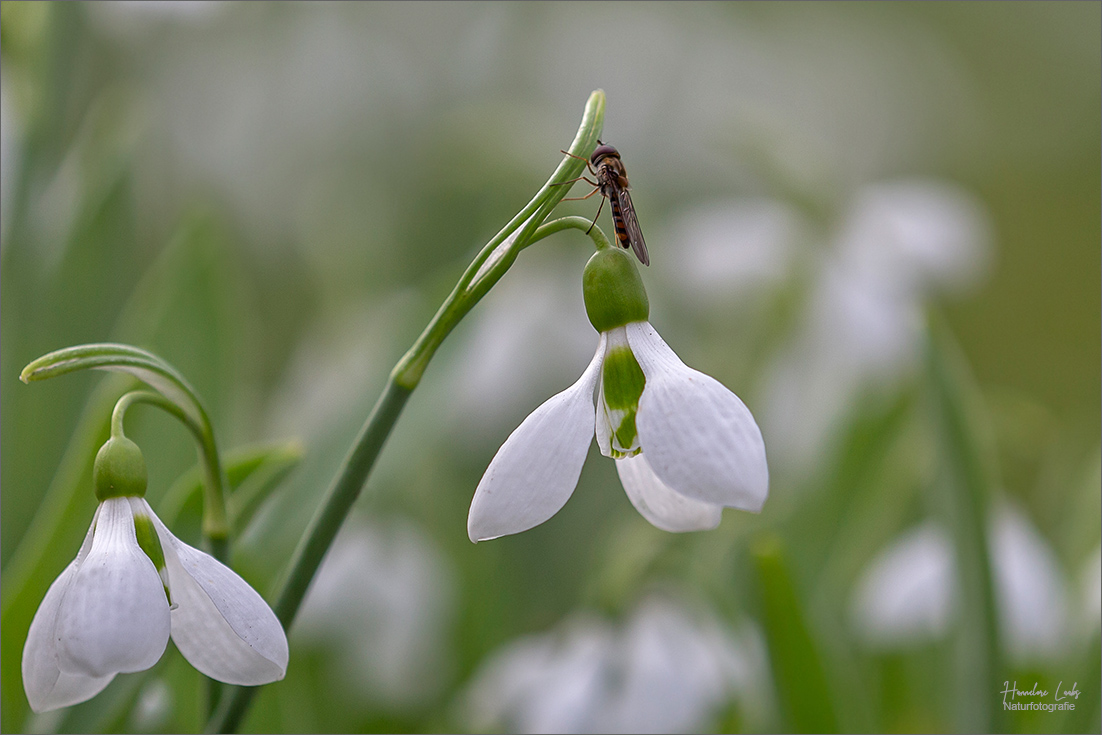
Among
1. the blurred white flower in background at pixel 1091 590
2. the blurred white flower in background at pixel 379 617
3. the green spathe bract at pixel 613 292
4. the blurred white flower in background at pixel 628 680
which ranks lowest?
the blurred white flower in background at pixel 379 617

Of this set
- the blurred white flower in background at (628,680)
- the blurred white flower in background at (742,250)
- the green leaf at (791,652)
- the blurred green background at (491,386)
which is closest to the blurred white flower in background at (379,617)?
the blurred green background at (491,386)

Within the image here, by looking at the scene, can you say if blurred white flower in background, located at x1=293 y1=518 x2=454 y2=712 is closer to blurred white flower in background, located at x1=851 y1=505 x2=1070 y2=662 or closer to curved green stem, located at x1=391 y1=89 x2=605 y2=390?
blurred white flower in background, located at x1=851 y1=505 x2=1070 y2=662

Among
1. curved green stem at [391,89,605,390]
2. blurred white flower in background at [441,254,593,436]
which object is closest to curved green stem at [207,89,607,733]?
curved green stem at [391,89,605,390]

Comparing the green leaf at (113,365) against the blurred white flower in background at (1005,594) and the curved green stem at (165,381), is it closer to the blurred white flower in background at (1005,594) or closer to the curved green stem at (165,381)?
the curved green stem at (165,381)

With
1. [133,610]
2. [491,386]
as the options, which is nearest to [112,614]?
[133,610]

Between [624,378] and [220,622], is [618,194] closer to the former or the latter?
[624,378]

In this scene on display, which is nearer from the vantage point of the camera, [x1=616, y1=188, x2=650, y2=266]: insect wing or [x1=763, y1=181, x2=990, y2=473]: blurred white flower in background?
[x1=616, y1=188, x2=650, y2=266]: insect wing
